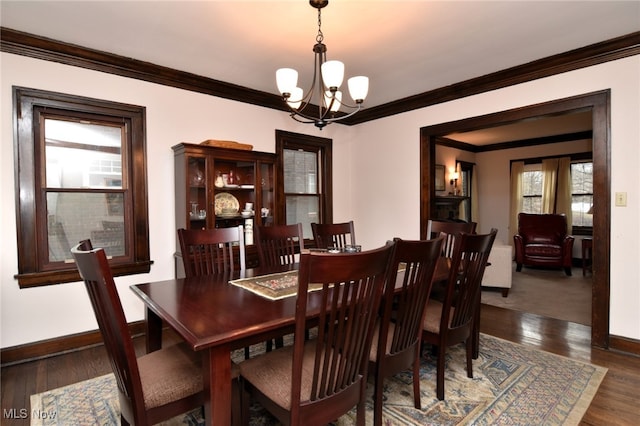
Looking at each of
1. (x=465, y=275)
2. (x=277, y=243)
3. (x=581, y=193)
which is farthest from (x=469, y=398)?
(x=581, y=193)

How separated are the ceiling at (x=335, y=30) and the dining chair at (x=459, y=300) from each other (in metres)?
1.52

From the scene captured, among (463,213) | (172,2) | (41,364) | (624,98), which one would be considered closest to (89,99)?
(172,2)

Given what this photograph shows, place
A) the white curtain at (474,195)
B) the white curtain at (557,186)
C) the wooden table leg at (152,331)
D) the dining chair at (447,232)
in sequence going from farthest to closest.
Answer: the white curtain at (474,195) → the white curtain at (557,186) → the dining chair at (447,232) → the wooden table leg at (152,331)

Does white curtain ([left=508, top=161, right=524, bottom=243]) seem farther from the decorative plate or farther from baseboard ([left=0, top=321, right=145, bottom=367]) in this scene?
baseboard ([left=0, top=321, right=145, bottom=367])

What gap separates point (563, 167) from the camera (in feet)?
20.8

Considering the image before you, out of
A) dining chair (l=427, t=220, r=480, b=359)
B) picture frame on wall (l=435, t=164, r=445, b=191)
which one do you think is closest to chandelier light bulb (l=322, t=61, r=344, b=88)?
dining chair (l=427, t=220, r=480, b=359)

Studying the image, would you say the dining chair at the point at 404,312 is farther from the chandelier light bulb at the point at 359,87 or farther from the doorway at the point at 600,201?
the doorway at the point at 600,201

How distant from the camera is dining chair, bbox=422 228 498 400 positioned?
188 centimetres

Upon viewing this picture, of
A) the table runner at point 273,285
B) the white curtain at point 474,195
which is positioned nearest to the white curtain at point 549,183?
the white curtain at point 474,195

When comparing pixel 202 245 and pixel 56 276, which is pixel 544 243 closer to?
pixel 202 245

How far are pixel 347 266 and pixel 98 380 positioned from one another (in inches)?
84.2

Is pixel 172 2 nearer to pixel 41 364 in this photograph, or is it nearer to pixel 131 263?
pixel 131 263

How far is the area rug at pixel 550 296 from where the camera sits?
11.7 ft

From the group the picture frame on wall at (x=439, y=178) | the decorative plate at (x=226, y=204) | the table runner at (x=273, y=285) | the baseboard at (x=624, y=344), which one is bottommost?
the baseboard at (x=624, y=344)
